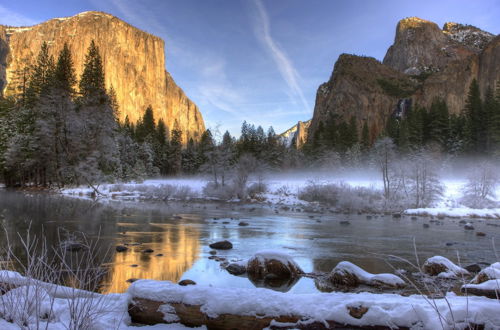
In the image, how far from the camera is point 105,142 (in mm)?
35750

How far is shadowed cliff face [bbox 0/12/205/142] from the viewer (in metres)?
147

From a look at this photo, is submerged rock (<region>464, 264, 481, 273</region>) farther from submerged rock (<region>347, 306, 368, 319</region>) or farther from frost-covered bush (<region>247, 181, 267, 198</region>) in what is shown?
frost-covered bush (<region>247, 181, 267, 198</region>)

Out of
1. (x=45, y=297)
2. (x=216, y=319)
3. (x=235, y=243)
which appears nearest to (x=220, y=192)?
(x=235, y=243)

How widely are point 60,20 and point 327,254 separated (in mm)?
190059

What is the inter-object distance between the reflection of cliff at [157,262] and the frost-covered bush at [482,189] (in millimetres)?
26111

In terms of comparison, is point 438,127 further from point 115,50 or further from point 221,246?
point 115,50

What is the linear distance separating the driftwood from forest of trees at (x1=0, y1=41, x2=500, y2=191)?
32591mm

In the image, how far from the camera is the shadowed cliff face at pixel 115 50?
147125 mm

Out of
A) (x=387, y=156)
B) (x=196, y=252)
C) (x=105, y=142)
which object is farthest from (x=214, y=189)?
(x=196, y=252)

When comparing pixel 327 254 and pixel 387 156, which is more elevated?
pixel 387 156

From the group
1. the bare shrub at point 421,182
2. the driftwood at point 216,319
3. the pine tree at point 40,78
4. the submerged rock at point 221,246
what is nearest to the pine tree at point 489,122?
the bare shrub at point 421,182

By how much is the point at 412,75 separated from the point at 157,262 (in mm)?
140897

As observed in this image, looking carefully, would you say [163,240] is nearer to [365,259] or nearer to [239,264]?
[239,264]

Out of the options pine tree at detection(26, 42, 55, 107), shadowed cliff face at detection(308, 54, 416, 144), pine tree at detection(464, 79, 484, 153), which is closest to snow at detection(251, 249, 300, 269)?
pine tree at detection(26, 42, 55, 107)
